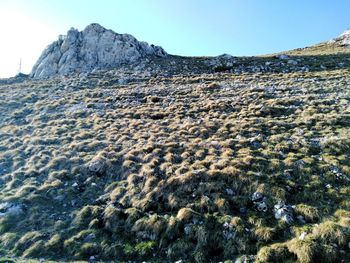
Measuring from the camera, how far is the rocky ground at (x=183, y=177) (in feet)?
37.8

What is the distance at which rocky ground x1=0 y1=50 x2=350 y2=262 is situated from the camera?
11.5 m

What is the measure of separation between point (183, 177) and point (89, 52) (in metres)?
44.4

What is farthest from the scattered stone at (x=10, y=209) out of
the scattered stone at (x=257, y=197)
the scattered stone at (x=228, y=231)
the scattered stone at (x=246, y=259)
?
the scattered stone at (x=257, y=197)

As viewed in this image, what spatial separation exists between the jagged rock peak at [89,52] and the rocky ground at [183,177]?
1976 cm

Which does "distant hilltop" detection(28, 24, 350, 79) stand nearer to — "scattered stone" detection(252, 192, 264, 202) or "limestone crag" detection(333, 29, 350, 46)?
"limestone crag" detection(333, 29, 350, 46)

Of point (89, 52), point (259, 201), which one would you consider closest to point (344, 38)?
point (89, 52)

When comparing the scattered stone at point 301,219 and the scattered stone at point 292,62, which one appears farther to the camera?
the scattered stone at point 292,62

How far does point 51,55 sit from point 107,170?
142ft

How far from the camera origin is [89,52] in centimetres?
5356

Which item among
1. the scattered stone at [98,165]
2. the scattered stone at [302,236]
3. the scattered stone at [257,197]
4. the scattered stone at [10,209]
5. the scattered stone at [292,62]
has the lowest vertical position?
the scattered stone at [10,209]

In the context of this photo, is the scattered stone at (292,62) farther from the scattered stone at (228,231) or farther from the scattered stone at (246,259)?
the scattered stone at (246,259)

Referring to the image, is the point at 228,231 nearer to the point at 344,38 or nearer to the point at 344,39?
the point at 344,39

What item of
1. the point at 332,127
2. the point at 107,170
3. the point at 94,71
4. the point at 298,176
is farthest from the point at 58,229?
the point at 94,71

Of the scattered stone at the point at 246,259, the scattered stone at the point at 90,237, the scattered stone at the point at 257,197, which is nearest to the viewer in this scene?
the scattered stone at the point at 246,259
